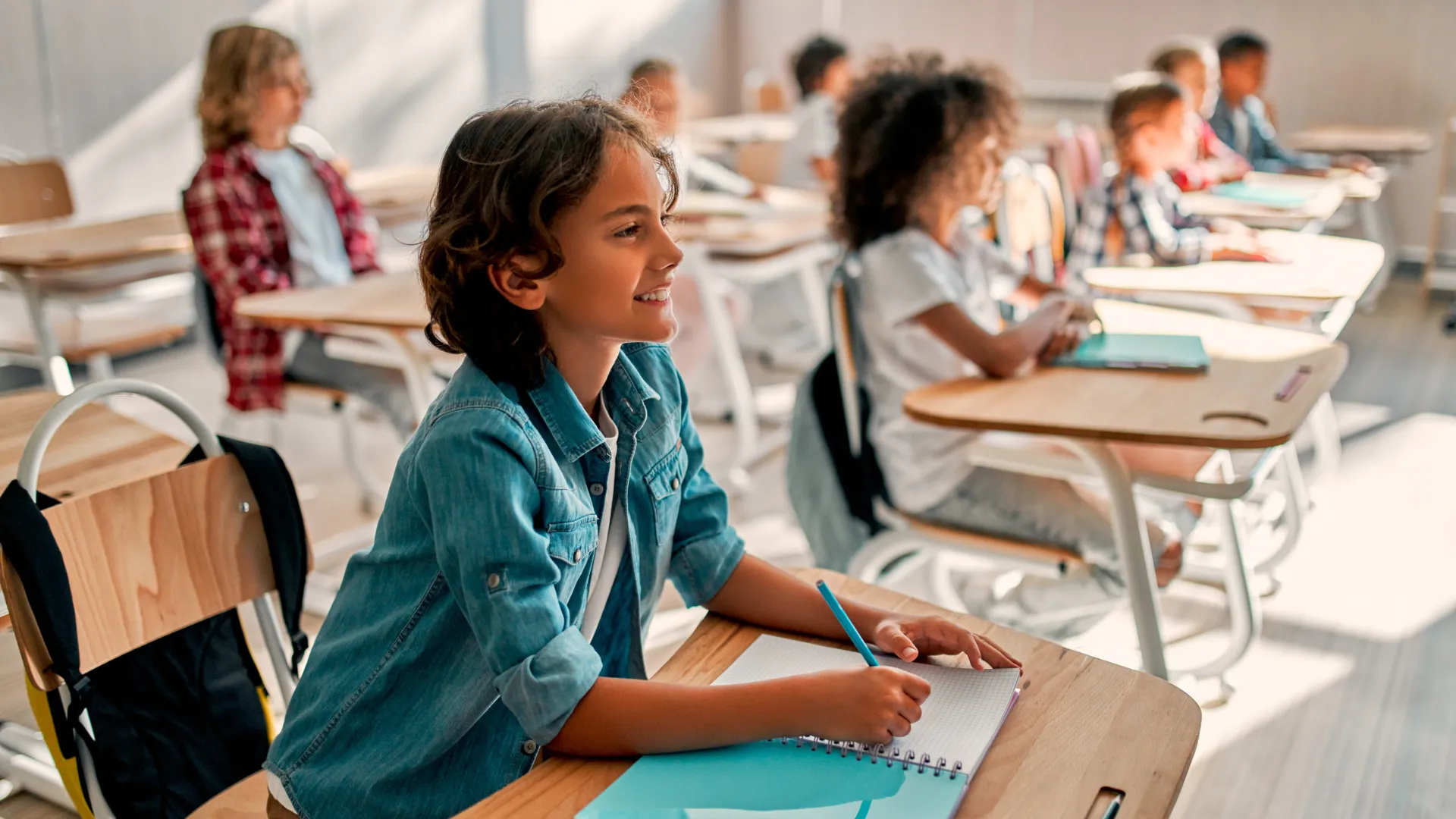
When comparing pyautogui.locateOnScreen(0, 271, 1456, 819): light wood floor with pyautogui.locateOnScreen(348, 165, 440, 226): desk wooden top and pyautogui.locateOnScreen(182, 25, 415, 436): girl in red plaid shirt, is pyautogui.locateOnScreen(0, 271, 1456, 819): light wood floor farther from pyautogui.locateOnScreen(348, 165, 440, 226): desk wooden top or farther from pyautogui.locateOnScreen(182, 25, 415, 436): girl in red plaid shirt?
pyautogui.locateOnScreen(348, 165, 440, 226): desk wooden top

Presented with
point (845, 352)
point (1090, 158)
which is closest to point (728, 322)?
point (1090, 158)

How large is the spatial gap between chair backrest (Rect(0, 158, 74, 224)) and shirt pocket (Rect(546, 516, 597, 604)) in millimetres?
3217

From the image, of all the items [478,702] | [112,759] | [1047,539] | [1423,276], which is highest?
[478,702]

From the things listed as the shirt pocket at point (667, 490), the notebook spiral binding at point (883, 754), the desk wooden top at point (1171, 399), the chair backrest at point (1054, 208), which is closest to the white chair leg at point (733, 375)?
the chair backrest at point (1054, 208)

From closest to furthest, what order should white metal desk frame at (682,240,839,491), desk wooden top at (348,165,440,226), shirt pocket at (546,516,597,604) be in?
shirt pocket at (546,516,597,604)
white metal desk frame at (682,240,839,491)
desk wooden top at (348,165,440,226)

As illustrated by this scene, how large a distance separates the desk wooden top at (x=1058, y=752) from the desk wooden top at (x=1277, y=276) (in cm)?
154

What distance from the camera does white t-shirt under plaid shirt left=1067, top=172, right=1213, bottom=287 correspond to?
111 inches

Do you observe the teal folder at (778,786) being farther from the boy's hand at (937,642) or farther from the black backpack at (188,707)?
the black backpack at (188,707)

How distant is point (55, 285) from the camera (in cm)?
329

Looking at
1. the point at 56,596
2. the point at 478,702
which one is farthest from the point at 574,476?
the point at 56,596

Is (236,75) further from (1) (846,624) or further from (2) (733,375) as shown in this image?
(1) (846,624)

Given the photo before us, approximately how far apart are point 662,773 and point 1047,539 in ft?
3.87

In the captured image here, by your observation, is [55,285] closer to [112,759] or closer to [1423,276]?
[112,759]

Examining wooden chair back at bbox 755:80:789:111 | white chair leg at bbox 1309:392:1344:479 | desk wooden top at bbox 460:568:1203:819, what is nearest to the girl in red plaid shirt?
desk wooden top at bbox 460:568:1203:819
